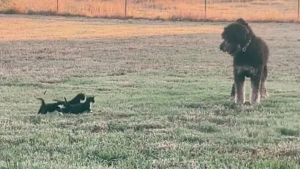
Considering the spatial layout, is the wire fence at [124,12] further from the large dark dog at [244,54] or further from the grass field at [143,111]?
the large dark dog at [244,54]

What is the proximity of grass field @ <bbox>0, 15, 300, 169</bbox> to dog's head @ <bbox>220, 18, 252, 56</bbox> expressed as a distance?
896 mm

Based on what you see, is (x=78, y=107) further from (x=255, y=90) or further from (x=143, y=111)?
(x=255, y=90)

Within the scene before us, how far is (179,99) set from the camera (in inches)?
423

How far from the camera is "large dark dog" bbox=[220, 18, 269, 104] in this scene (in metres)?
10.0

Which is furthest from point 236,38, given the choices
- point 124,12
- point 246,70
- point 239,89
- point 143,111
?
point 124,12

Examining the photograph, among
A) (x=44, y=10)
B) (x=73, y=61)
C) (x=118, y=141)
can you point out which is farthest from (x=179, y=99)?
(x=44, y=10)

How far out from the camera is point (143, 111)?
9.31 m

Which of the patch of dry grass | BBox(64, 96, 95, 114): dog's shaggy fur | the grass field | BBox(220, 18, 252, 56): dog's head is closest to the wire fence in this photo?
the patch of dry grass

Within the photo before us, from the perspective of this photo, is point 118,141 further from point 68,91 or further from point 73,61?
point 73,61

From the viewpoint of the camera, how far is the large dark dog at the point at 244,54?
33.0 feet

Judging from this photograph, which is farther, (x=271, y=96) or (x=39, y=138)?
(x=271, y=96)

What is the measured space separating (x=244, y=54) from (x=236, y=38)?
299mm

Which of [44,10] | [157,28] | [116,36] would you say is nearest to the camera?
[116,36]

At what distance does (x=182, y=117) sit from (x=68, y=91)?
3805mm
